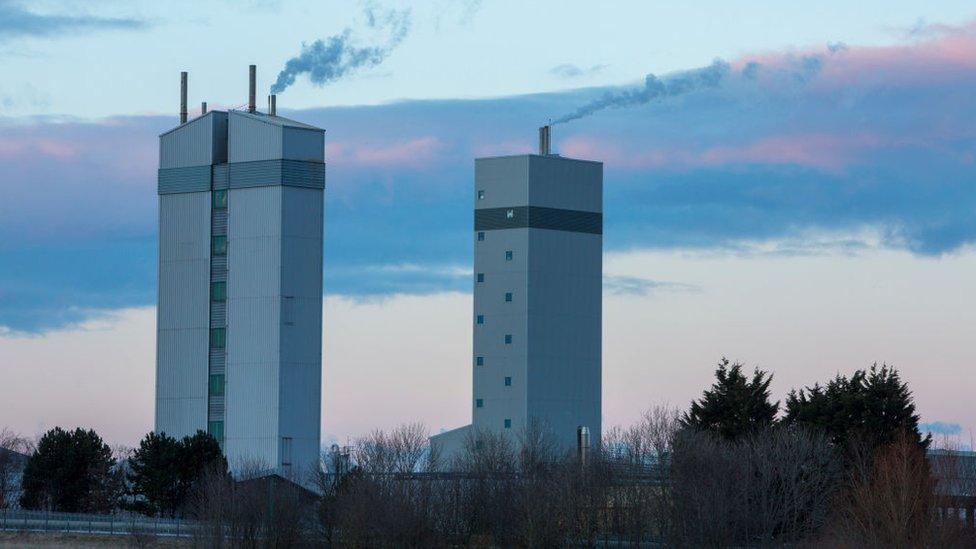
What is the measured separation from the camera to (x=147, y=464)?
86.9m

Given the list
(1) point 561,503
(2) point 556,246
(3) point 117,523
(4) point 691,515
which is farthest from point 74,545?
(2) point 556,246

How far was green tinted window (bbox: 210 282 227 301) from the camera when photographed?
97.1m

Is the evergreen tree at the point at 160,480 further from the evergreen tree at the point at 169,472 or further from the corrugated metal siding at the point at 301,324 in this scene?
the corrugated metal siding at the point at 301,324

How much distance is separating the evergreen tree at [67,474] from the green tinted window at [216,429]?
6.38 metres

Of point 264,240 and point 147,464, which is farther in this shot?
point 264,240

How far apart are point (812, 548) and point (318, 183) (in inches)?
1521

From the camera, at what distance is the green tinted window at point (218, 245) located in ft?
321

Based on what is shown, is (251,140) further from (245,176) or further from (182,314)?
(182,314)

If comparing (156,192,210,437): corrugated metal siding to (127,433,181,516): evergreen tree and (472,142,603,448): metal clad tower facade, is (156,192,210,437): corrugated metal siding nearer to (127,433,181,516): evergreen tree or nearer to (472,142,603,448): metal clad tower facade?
(127,433,181,516): evergreen tree

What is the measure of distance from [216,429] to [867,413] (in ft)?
118

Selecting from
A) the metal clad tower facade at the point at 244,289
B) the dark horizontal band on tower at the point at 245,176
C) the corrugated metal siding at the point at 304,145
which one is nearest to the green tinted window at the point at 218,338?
the metal clad tower facade at the point at 244,289

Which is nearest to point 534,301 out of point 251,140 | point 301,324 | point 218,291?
point 301,324

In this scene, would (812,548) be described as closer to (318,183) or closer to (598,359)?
(318,183)

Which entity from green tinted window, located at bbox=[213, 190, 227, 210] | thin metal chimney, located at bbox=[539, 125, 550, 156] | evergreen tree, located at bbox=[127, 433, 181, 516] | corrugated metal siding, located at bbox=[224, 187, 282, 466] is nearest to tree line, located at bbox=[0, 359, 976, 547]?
evergreen tree, located at bbox=[127, 433, 181, 516]
